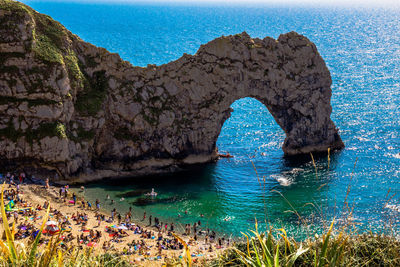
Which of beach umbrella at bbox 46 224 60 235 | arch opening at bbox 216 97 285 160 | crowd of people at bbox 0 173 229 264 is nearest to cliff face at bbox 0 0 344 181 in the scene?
arch opening at bbox 216 97 285 160

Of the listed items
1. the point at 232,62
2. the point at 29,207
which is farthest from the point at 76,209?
the point at 232,62

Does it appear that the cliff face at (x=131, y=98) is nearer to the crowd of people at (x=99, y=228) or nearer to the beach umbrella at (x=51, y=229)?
the crowd of people at (x=99, y=228)

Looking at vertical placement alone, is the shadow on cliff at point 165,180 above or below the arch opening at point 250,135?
below

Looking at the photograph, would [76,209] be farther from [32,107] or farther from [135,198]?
[32,107]

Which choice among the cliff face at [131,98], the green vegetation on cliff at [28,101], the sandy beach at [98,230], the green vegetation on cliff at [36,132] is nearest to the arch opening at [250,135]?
the cliff face at [131,98]

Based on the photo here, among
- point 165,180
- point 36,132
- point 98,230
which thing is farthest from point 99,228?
point 36,132

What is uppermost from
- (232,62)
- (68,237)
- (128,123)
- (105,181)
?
(232,62)
